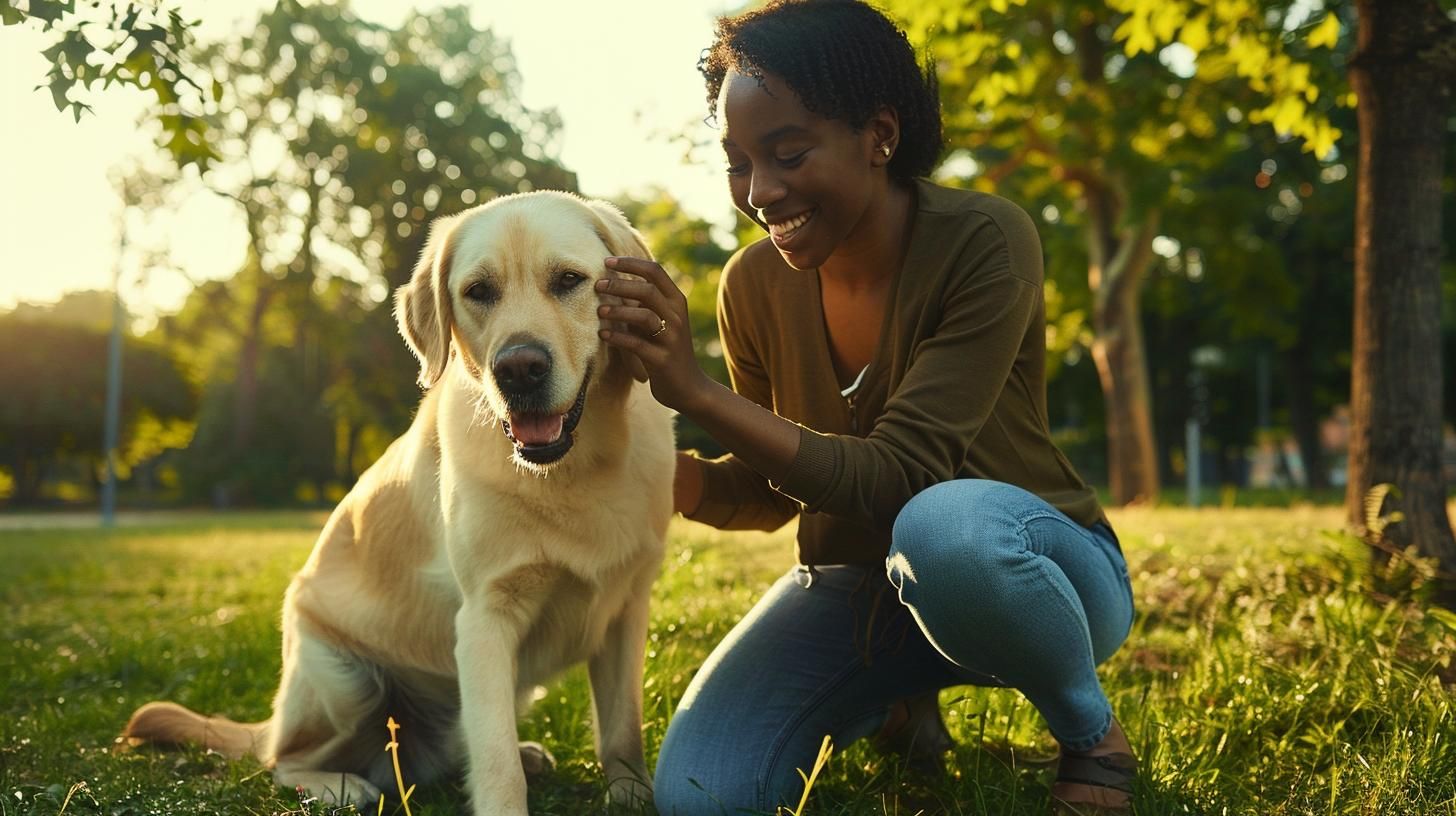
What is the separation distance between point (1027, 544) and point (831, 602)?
0.73m

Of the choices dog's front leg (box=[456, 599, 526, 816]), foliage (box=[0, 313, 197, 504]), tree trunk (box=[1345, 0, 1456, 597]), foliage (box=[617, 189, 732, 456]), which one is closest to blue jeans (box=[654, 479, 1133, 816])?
dog's front leg (box=[456, 599, 526, 816])

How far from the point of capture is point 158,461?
41.1 m

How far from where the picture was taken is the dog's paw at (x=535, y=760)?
3.16 metres

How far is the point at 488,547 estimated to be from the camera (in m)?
2.69

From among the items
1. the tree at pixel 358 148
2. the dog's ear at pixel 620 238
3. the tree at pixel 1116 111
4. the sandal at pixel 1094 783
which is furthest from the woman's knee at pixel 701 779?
the tree at pixel 358 148

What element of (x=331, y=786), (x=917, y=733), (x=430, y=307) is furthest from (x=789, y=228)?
(x=331, y=786)

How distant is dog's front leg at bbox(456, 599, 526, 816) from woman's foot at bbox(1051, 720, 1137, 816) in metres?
1.22

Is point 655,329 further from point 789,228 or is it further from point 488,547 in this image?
point 488,547

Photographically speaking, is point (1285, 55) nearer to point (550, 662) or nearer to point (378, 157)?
point (550, 662)

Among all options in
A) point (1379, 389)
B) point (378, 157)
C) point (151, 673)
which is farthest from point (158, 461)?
point (1379, 389)

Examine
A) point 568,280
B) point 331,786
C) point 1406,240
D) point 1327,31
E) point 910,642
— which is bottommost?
point 331,786

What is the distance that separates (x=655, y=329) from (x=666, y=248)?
12351 mm

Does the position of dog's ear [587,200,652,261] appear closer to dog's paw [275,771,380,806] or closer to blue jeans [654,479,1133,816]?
blue jeans [654,479,1133,816]

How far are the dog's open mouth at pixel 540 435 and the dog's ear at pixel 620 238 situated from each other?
0.20 meters
